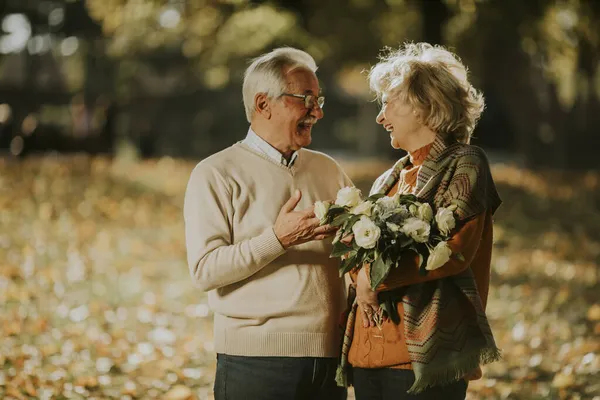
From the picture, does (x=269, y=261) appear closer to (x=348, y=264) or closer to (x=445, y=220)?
(x=348, y=264)

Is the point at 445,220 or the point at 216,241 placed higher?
the point at 445,220

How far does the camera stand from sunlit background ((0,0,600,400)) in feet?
24.6

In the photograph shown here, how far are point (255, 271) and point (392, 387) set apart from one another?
0.66 metres

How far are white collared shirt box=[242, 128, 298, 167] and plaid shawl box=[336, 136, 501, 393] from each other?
0.62 m

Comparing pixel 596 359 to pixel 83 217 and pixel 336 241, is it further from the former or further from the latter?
pixel 83 217

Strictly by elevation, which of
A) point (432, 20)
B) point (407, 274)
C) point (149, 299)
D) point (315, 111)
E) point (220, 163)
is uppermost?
point (432, 20)

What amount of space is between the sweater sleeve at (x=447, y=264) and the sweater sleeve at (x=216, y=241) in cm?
44

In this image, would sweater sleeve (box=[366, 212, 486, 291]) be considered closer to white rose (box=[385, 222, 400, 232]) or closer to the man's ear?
white rose (box=[385, 222, 400, 232])

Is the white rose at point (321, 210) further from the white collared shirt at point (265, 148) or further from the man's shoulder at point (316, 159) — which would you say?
the man's shoulder at point (316, 159)

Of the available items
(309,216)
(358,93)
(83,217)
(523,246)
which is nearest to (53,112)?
(358,93)

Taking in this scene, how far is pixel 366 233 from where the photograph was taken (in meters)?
3.11

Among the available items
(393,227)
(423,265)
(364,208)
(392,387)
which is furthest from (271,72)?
(392,387)

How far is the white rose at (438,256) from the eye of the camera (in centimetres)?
309

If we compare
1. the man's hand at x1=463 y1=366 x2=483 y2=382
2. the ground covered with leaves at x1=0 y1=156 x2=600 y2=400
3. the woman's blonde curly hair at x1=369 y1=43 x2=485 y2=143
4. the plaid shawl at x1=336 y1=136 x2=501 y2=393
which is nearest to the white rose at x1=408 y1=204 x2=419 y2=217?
the plaid shawl at x1=336 y1=136 x2=501 y2=393
